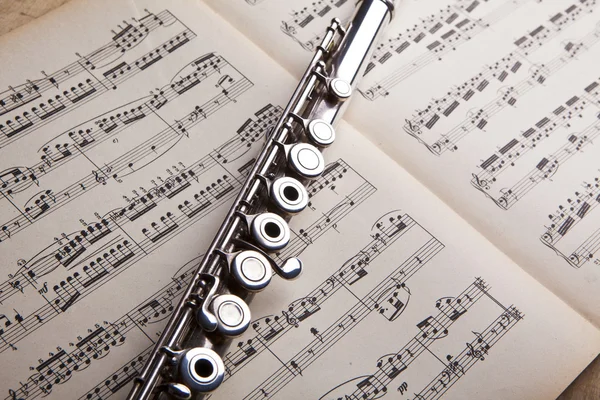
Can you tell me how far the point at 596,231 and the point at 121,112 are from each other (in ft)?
2.64

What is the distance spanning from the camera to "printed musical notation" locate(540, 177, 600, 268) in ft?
3.01

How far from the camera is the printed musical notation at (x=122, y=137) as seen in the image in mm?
840

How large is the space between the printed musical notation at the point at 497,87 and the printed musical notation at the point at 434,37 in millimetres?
70

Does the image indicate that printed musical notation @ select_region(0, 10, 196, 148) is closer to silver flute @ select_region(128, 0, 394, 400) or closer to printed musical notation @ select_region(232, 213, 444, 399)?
silver flute @ select_region(128, 0, 394, 400)

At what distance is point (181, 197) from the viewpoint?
0.87 metres

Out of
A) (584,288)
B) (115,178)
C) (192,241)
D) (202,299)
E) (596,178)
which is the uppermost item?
(115,178)

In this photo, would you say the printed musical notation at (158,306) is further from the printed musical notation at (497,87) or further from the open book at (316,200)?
the printed musical notation at (497,87)

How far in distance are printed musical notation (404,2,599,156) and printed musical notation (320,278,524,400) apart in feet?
0.87

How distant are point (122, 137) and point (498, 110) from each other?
0.66 m

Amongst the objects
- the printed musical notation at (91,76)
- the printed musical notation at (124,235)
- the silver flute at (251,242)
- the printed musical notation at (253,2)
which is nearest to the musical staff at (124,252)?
the printed musical notation at (124,235)

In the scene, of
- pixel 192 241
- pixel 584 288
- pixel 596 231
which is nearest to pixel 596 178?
pixel 596 231

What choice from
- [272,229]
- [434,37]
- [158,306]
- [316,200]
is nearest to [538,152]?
[434,37]

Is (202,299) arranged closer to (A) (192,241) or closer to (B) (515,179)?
(A) (192,241)

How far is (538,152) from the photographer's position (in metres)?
1.00
